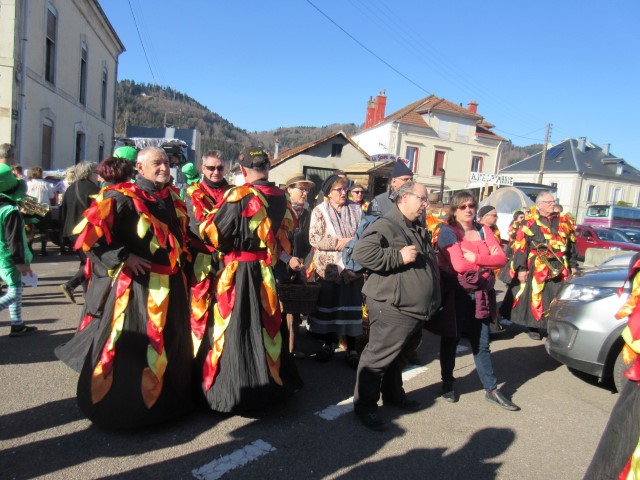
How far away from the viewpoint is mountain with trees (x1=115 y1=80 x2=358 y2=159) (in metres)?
76.2

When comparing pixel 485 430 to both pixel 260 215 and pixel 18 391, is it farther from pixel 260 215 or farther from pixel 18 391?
pixel 18 391

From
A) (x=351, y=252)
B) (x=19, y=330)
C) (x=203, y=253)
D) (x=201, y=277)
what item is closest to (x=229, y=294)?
(x=201, y=277)

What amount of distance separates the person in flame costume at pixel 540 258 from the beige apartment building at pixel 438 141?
30286 millimetres

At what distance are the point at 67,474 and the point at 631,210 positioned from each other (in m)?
32.0

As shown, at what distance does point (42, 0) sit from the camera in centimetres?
1445

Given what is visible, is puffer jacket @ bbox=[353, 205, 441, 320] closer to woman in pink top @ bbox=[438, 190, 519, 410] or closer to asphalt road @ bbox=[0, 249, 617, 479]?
woman in pink top @ bbox=[438, 190, 519, 410]

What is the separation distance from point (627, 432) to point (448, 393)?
211cm

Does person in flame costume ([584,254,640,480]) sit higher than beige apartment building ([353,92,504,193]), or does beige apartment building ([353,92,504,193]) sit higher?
beige apartment building ([353,92,504,193])

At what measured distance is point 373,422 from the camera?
3426 mm

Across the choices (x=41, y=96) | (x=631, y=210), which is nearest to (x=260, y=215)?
(x=41, y=96)

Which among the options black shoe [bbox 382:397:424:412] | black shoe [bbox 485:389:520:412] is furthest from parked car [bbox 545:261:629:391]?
black shoe [bbox 382:397:424:412]

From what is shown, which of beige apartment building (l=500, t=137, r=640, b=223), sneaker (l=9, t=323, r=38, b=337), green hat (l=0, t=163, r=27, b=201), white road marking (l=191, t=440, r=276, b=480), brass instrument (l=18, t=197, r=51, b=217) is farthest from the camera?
beige apartment building (l=500, t=137, r=640, b=223)

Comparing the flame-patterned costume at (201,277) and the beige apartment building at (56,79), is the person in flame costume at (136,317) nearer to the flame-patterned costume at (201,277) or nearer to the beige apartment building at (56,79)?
the flame-patterned costume at (201,277)

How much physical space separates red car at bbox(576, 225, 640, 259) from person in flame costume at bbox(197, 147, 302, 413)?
54.7 ft
